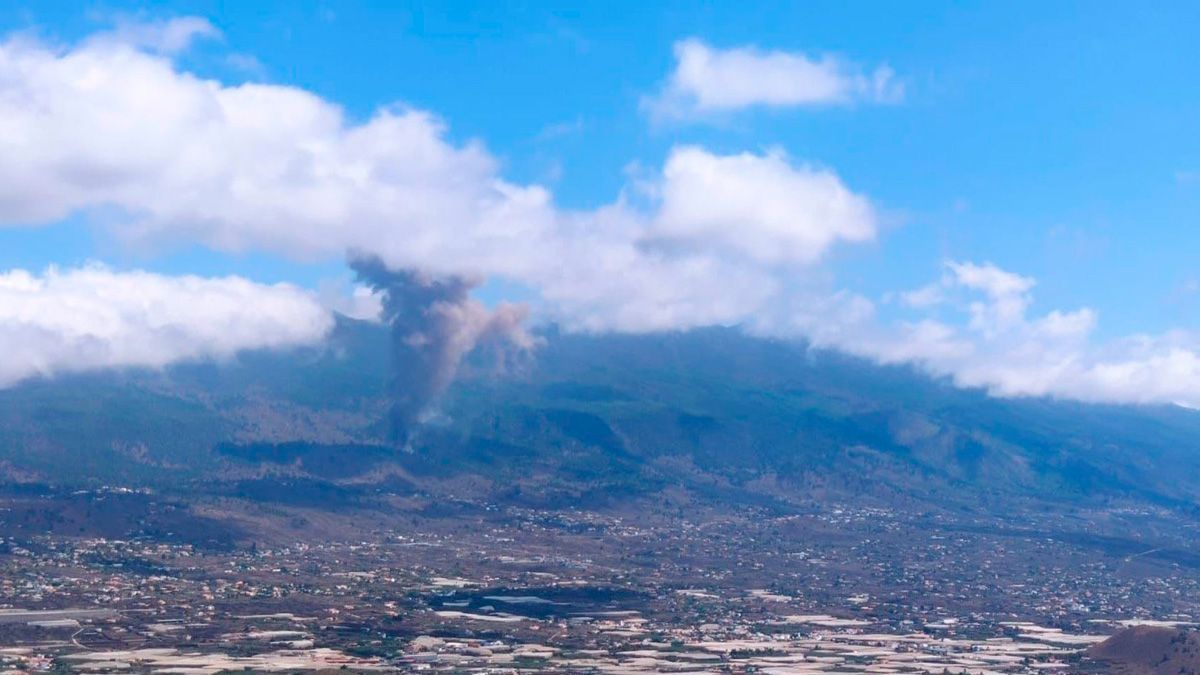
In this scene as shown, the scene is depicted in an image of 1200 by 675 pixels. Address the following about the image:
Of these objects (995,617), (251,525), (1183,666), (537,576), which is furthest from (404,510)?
(1183,666)

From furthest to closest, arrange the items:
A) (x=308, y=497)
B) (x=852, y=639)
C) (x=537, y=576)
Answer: (x=308, y=497), (x=537, y=576), (x=852, y=639)

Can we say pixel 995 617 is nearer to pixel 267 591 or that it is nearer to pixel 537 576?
pixel 537 576

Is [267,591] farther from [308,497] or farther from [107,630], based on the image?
[308,497]

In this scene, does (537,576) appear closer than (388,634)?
No

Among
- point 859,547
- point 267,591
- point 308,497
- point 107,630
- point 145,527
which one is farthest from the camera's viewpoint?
point 308,497

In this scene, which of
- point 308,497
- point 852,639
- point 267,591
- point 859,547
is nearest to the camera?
point 852,639

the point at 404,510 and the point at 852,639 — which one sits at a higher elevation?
the point at 404,510

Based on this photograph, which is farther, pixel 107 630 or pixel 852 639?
pixel 852 639

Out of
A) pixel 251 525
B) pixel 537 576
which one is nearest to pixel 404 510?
pixel 251 525

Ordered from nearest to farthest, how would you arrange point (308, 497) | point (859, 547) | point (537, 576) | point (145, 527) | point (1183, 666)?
1. point (1183, 666)
2. point (537, 576)
3. point (145, 527)
4. point (859, 547)
5. point (308, 497)
